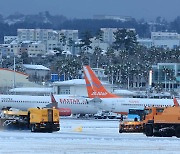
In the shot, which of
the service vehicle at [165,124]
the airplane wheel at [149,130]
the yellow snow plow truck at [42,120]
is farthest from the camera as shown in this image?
the yellow snow plow truck at [42,120]

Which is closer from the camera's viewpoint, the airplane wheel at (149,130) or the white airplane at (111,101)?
the airplane wheel at (149,130)

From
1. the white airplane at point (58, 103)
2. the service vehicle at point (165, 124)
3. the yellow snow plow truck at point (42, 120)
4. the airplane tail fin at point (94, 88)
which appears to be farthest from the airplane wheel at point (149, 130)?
the white airplane at point (58, 103)

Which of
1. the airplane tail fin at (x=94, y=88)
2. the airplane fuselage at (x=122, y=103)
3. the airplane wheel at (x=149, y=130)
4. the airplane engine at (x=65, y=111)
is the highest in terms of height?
the airplane wheel at (x=149, y=130)

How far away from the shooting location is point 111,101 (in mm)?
91562

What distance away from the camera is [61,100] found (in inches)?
3922

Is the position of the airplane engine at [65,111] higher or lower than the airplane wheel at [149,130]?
lower

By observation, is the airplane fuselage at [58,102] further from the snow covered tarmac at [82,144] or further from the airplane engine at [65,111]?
the snow covered tarmac at [82,144]

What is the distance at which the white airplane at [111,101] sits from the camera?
3578 inches

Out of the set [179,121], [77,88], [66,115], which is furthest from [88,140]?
[77,88]

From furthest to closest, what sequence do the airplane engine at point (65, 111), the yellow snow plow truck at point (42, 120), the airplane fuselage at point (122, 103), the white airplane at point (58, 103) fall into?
the white airplane at point (58, 103) → the airplane engine at point (65, 111) → the airplane fuselage at point (122, 103) → the yellow snow plow truck at point (42, 120)

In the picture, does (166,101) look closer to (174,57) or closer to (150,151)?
(150,151)

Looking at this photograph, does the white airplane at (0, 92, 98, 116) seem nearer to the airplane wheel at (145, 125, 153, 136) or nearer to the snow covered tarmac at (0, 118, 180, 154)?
the airplane wheel at (145, 125, 153, 136)

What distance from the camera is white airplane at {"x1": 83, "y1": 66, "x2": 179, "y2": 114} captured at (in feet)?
298

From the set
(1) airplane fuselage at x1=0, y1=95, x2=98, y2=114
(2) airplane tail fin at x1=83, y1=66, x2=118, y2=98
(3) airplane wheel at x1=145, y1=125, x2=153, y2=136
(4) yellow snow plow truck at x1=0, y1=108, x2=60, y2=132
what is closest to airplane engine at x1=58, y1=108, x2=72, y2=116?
(1) airplane fuselage at x1=0, y1=95, x2=98, y2=114
